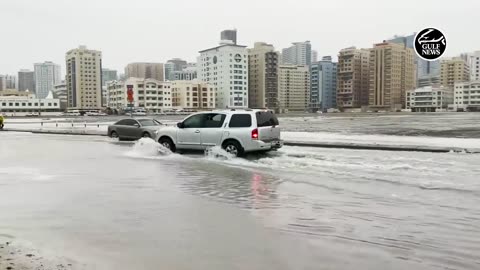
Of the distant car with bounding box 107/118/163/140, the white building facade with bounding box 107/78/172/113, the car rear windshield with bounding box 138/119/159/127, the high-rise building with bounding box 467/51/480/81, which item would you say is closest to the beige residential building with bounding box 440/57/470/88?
the high-rise building with bounding box 467/51/480/81

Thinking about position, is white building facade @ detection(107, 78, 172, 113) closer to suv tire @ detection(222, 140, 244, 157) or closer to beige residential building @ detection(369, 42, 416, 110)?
beige residential building @ detection(369, 42, 416, 110)

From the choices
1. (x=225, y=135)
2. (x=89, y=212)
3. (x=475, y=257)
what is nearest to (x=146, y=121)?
(x=225, y=135)

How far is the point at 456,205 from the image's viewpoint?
330 inches

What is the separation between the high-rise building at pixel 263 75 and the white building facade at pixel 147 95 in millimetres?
37935

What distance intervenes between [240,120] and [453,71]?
591 feet

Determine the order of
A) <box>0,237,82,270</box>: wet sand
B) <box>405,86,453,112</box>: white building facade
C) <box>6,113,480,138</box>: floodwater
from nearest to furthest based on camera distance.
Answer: <box>0,237,82,270</box>: wet sand, <box>6,113,480,138</box>: floodwater, <box>405,86,453,112</box>: white building facade

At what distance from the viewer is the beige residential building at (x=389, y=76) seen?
17925 cm

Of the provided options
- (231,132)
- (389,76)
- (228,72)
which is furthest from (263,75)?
(231,132)

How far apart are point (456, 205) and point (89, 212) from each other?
6687 millimetres

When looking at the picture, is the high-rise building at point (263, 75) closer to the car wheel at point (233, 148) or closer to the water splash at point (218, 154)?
the water splash at point (218, 154)

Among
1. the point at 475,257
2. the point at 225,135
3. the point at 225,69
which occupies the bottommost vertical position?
the point at 475,257

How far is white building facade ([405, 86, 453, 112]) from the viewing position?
166 meters

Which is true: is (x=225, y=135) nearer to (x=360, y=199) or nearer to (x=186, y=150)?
(x=186, y=150)

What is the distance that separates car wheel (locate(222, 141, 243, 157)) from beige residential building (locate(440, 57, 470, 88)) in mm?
165417
